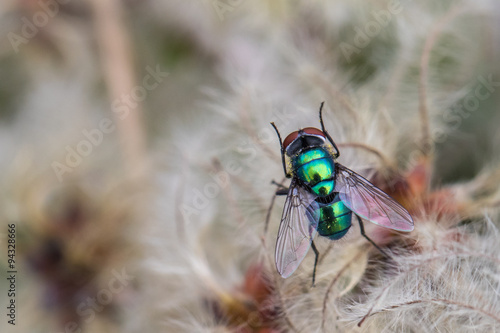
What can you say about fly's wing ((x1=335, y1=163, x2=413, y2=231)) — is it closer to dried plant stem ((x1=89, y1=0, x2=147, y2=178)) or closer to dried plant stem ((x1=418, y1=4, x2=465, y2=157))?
dried plant stem ((x1=418, y1=4, x2=465, y2=157))

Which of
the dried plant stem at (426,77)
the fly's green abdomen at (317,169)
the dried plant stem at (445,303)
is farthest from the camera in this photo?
the dried plant stem at (426,77)

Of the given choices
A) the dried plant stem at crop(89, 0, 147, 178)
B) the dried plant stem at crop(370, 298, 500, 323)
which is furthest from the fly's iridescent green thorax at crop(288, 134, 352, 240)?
the dried plant stem at crop(89, 0, 147, 178)

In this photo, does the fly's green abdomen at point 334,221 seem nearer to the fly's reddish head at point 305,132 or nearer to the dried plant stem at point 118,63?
the fly's reddish head at point 305,132

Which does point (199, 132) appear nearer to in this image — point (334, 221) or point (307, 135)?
point (307, 135)

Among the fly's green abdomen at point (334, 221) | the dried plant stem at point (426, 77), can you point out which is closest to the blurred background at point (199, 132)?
the dried plant stem at point (426, 77)

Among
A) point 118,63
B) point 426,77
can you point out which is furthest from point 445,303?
point 118,63

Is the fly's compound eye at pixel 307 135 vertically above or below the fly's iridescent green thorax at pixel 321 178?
above

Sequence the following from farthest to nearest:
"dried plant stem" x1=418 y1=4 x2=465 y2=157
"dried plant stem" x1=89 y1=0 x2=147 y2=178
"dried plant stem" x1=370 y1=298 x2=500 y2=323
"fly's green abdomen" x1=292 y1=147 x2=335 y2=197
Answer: "dried plant stem" x1=89 y1=0 x2=147 y2=178, "dried plant stem" x1=418 y1=4 x2=465 y2=157, "fly's green abdomen" x1=292 y1=147 x2=335 y2=197, "dried plant stem" x1=370 y1=298 x2=500 y2=323
